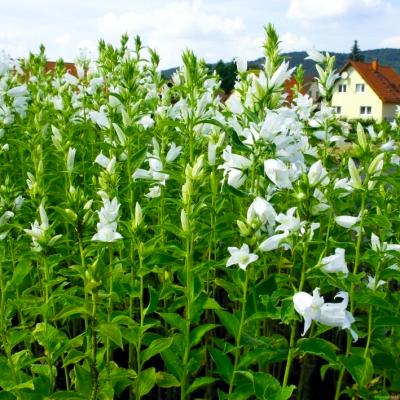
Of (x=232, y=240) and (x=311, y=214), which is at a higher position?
(x=311, y=214)

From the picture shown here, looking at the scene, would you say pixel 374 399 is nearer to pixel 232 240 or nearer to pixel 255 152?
pixel 255 152

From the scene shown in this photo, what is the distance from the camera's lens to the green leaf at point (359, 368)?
276 centimetres

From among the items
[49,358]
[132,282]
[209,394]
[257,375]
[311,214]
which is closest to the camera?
[311,214]

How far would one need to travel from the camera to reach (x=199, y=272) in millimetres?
3139

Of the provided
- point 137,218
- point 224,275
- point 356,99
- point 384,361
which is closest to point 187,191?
point 137,218

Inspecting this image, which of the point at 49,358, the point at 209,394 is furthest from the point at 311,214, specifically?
the point at 209,394

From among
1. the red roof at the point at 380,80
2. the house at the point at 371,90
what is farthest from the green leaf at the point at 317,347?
the red roof at the point at 380,80

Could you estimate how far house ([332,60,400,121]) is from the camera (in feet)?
204

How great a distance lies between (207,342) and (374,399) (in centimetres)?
126

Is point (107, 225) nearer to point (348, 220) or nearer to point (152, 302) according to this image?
point (152, 302)

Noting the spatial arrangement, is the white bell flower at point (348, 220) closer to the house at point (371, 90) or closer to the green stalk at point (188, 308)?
Answer: the green stalk at point (188, 308)

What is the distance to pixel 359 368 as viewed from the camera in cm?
278

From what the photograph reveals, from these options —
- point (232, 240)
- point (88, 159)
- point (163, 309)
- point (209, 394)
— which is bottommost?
point (209, 394)

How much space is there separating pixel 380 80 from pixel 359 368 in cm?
6531
